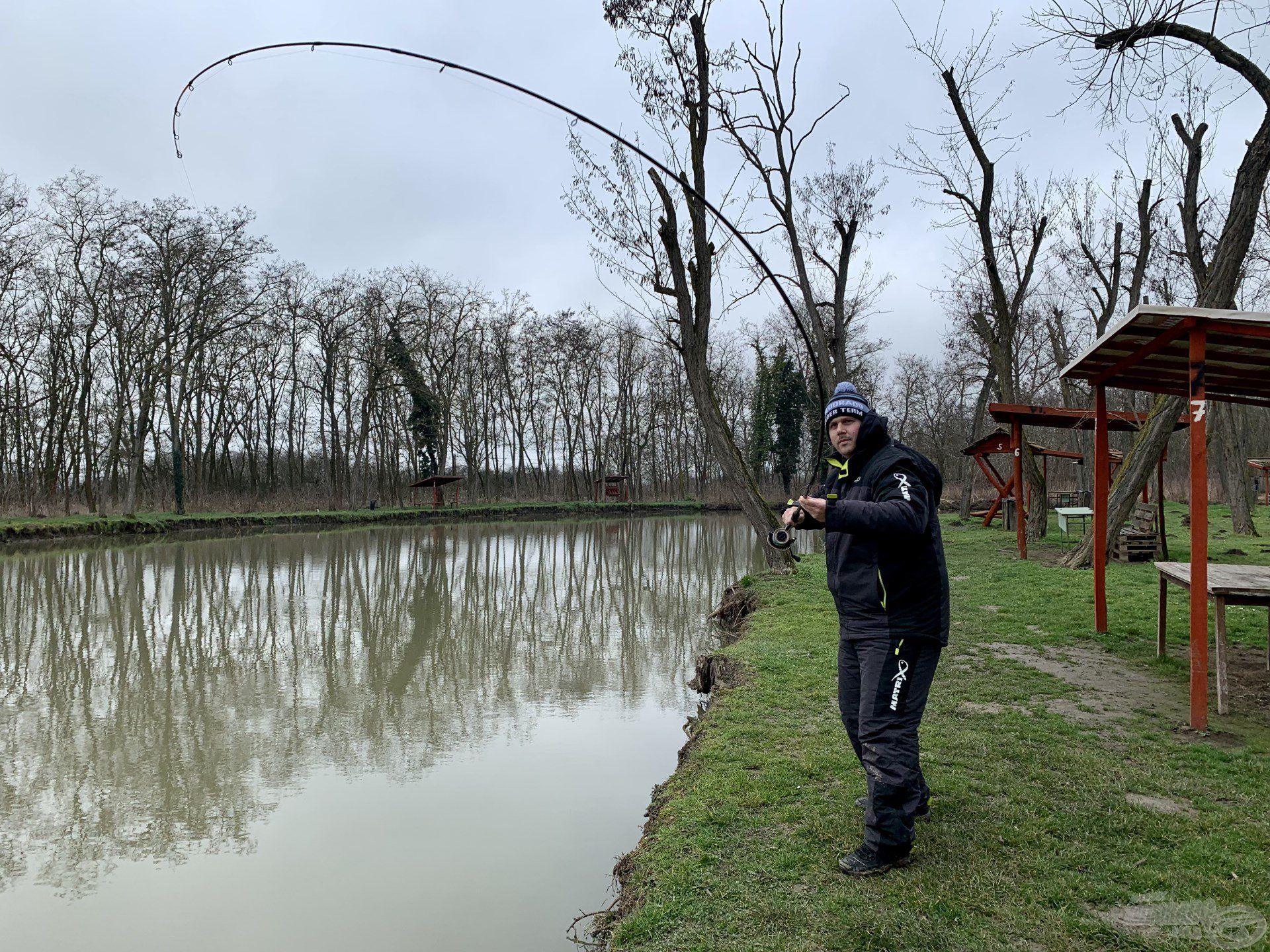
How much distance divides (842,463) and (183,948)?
139 inches

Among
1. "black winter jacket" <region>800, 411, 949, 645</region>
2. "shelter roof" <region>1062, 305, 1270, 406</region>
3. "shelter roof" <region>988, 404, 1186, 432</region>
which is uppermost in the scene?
"shelter roof" <region>988, 404, 1186, 432</region>

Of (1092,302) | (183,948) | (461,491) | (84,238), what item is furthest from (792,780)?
(461,491)

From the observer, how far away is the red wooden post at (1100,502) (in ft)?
24.3

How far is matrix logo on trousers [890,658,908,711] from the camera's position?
10.9ft

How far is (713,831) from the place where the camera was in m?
3.86

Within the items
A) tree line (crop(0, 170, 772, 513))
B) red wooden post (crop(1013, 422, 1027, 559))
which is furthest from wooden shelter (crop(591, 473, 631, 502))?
red wooden post (crop(1013, 422, 1027, 559))

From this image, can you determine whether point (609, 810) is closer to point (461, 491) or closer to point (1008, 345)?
point (1008, 345)

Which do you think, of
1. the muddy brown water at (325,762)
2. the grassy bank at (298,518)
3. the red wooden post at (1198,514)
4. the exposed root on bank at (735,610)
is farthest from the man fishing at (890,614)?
the grassy bank at (298,518)

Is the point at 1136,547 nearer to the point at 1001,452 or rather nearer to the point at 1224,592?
the point at 1001,452

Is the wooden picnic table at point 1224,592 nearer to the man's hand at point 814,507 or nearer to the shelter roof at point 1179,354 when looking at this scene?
the shelter roof at point 1179,354

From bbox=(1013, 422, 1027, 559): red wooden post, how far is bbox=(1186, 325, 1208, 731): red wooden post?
10.8 meters

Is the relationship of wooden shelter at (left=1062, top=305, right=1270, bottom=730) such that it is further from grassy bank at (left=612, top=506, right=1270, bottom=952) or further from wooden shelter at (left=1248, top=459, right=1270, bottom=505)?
wooden shelter at (left=1248, top=459, right=1270, bottom=505)

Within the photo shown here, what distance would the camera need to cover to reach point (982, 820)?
3705 mm

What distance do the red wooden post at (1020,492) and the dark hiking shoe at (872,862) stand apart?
519 inches
